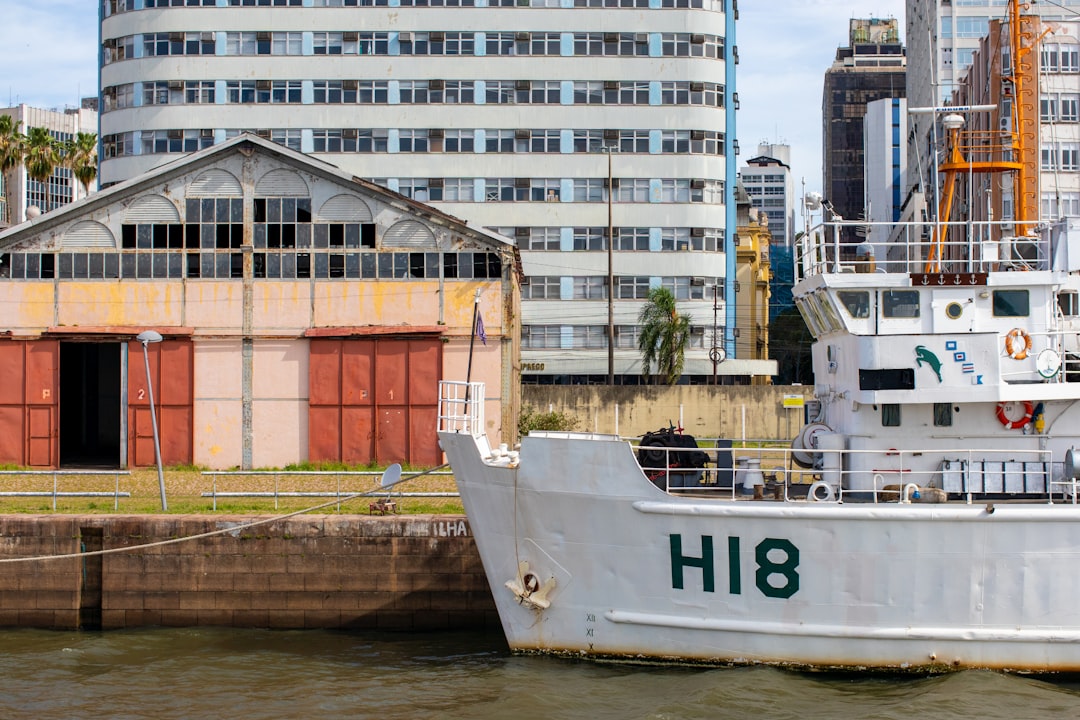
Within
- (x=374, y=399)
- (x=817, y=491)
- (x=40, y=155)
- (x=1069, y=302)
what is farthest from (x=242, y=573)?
(x=40, y=155)

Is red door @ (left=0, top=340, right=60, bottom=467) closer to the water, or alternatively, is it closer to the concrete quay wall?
the concrete quay wall

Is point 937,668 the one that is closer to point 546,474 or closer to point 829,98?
point 546,474

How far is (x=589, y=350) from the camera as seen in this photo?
52781 mm

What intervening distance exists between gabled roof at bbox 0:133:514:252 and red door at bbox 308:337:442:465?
334 cm

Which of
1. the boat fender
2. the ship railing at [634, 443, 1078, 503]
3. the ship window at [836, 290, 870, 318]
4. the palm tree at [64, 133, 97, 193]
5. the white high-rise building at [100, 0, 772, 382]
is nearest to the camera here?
the boat fender

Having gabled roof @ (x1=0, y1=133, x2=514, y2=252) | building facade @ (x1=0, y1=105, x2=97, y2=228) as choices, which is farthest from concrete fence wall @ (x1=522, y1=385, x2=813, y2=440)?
building facade @ (x1=0, y1=105, x2=97, y2=228)

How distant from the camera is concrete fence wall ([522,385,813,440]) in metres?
41.2

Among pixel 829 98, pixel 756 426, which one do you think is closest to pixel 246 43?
pixel 756 426

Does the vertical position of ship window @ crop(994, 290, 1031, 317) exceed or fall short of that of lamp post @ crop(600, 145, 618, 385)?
it falls short

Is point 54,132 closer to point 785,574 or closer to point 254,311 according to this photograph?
point 254,311

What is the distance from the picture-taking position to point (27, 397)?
97.5ft

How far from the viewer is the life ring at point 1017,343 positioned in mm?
17719

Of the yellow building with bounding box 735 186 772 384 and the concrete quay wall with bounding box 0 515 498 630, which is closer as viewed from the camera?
the concrete quay wall with bounding box 0 515 498 630

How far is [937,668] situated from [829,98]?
124978 millimetres
